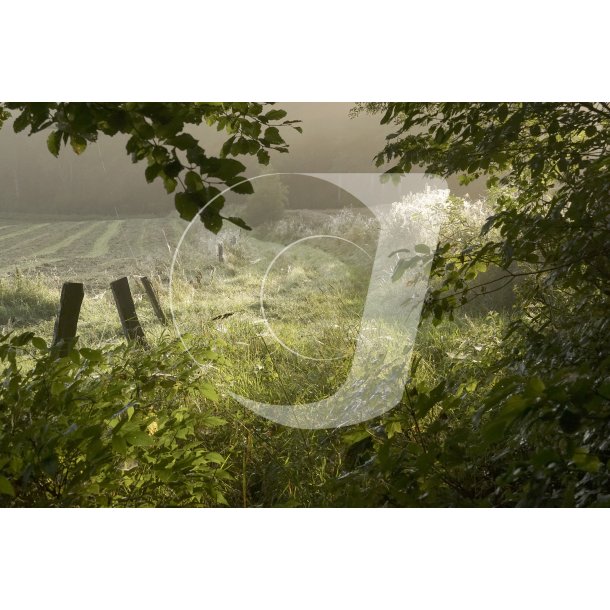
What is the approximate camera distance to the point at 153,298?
2336mm

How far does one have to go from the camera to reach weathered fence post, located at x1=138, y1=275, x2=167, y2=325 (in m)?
2.32

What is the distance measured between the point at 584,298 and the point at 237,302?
119 centimetres

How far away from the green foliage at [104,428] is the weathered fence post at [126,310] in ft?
0.25

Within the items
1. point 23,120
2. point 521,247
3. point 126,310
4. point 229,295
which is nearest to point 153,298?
point 126,310

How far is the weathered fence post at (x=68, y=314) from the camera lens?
2301 millimetres

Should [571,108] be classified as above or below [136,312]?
above

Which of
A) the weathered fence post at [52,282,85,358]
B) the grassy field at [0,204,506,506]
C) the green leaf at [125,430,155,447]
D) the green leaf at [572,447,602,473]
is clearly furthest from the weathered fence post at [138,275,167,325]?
the green leaf at [572,447,602,473]

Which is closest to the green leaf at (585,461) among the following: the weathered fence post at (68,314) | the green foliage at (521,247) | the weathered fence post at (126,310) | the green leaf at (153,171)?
the green foliage at (521,247)

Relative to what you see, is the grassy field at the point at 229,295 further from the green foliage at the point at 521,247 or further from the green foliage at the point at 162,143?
the green foliage at the point at 162,143
